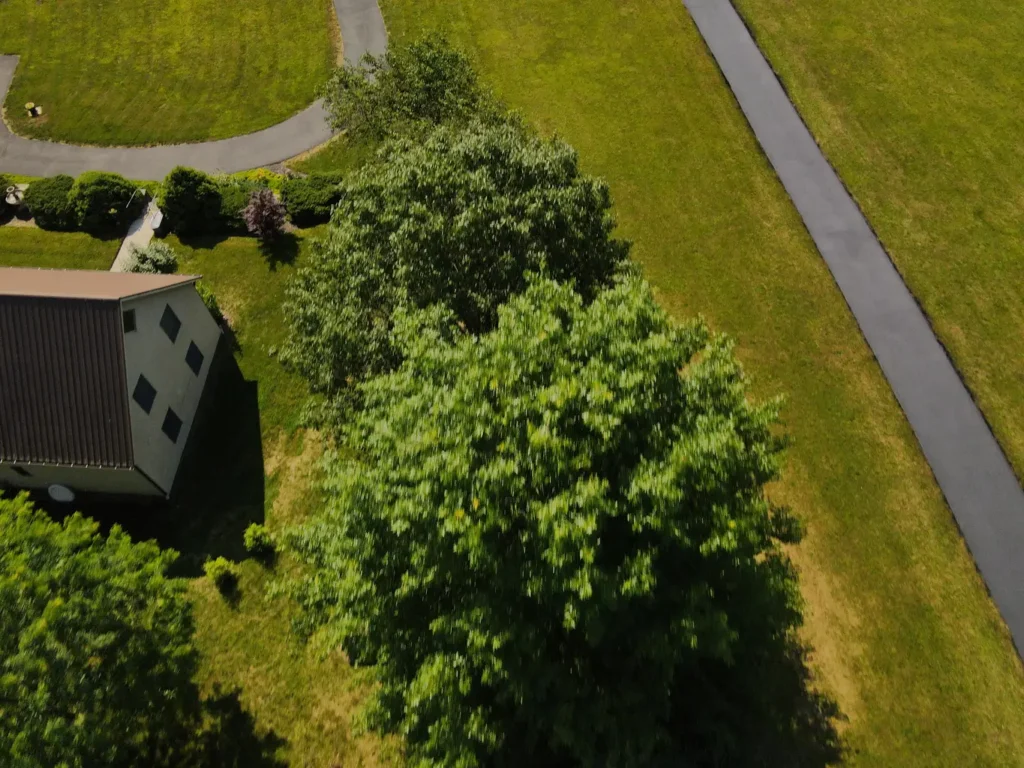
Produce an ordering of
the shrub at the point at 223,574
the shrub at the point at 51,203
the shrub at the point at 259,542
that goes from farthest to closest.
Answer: the shrub at the point at 51,203
the shrub at the point at 259,542
the shrub at the point at 223,574

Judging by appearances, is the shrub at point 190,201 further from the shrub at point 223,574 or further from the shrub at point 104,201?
the shrub at point 223,574

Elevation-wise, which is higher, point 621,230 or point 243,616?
point 621,230

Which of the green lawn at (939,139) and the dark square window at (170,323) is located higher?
the green lawn at (939,139)

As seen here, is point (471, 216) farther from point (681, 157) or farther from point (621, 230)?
point (681, 157)

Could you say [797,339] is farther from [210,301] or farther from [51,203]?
[51,203]

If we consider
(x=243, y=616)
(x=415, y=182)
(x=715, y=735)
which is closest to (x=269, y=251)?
(x=415, y=182)

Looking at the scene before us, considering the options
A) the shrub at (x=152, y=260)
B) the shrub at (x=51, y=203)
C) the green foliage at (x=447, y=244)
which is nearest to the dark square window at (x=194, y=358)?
the shrub at (x=152, y=260)

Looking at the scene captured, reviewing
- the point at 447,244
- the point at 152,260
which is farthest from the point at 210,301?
the point at 447,244
